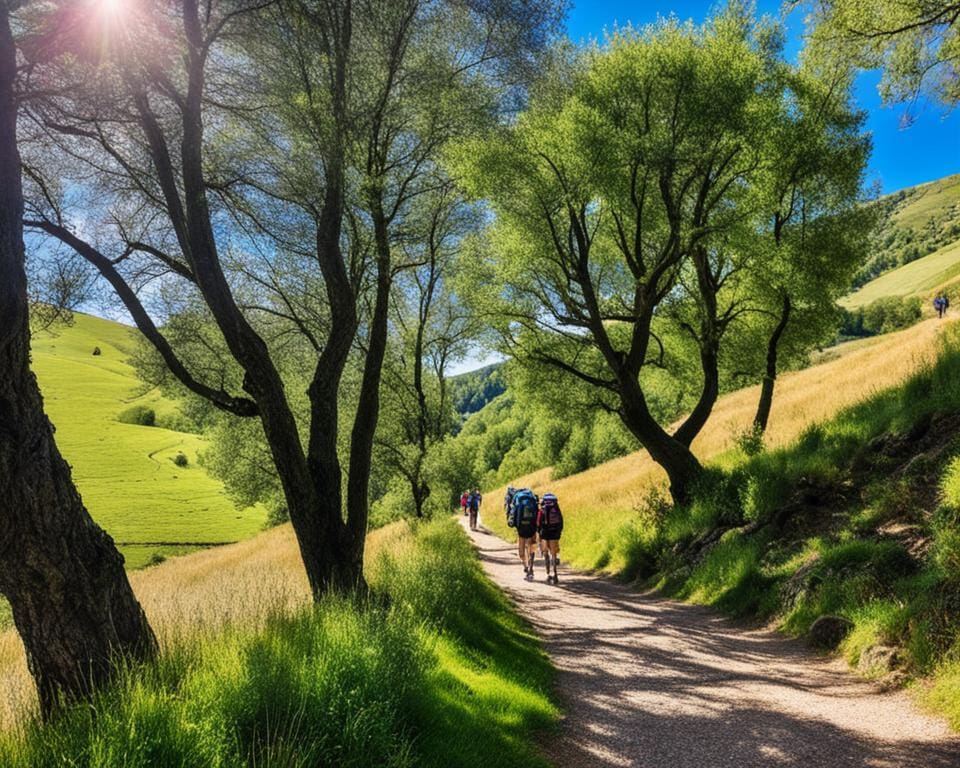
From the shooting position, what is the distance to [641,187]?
Answer: 45.1 ft

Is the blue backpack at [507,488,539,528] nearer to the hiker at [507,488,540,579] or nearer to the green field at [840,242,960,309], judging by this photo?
the hiker at [507,488,540,579]

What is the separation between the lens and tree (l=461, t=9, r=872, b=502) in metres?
12.9

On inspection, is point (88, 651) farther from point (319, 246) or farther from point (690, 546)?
point (690, 546)

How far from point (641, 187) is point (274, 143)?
8.97 m

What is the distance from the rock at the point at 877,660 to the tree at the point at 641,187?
8982mm

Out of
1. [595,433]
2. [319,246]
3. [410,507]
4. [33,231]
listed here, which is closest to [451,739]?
[319,246]

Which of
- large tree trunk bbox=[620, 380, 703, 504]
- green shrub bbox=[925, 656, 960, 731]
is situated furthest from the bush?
green shrub bbox=[925, 656, 960, 731]

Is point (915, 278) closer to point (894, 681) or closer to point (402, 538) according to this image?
point (402, 538)

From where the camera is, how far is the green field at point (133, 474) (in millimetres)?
55719

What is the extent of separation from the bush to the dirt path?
426 feet

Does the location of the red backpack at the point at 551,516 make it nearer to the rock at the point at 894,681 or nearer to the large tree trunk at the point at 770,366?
the large tree trunk at the point at 770,366

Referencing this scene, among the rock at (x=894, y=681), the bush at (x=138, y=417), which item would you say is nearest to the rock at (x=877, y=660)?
the rock at (x=894, y=681)

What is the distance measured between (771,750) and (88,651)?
565cm

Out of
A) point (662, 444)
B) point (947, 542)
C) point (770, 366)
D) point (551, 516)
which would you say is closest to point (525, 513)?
point (551, 516)
